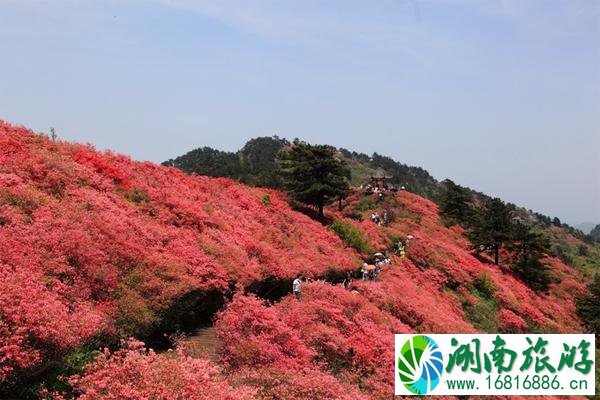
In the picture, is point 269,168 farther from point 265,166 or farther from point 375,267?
point 375,267

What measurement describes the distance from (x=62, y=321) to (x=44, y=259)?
3.62 meters

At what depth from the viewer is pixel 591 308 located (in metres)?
47.0

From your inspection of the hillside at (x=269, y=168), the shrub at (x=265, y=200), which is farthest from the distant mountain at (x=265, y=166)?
the shrub at (x=265, y=200)

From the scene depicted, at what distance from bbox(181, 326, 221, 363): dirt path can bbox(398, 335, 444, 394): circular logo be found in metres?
5.99

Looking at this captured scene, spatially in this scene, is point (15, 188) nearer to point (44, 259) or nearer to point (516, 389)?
point (44, 259)

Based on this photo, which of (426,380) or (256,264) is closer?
(426,380)

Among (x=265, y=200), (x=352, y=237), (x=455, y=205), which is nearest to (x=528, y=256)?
(x=455, y=205)

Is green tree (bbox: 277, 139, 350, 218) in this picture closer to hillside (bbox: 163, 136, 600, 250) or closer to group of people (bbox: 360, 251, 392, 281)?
group of people (bbox: 360, 251, 392, 281)

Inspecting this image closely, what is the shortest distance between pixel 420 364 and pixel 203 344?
7.27 m

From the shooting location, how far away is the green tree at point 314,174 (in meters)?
39.9

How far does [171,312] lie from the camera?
16734 mm

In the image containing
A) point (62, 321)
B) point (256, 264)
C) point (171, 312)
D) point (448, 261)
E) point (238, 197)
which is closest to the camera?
point (62, 321)

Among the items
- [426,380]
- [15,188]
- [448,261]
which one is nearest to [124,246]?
[15,188]

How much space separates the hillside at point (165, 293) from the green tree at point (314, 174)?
651 cm
